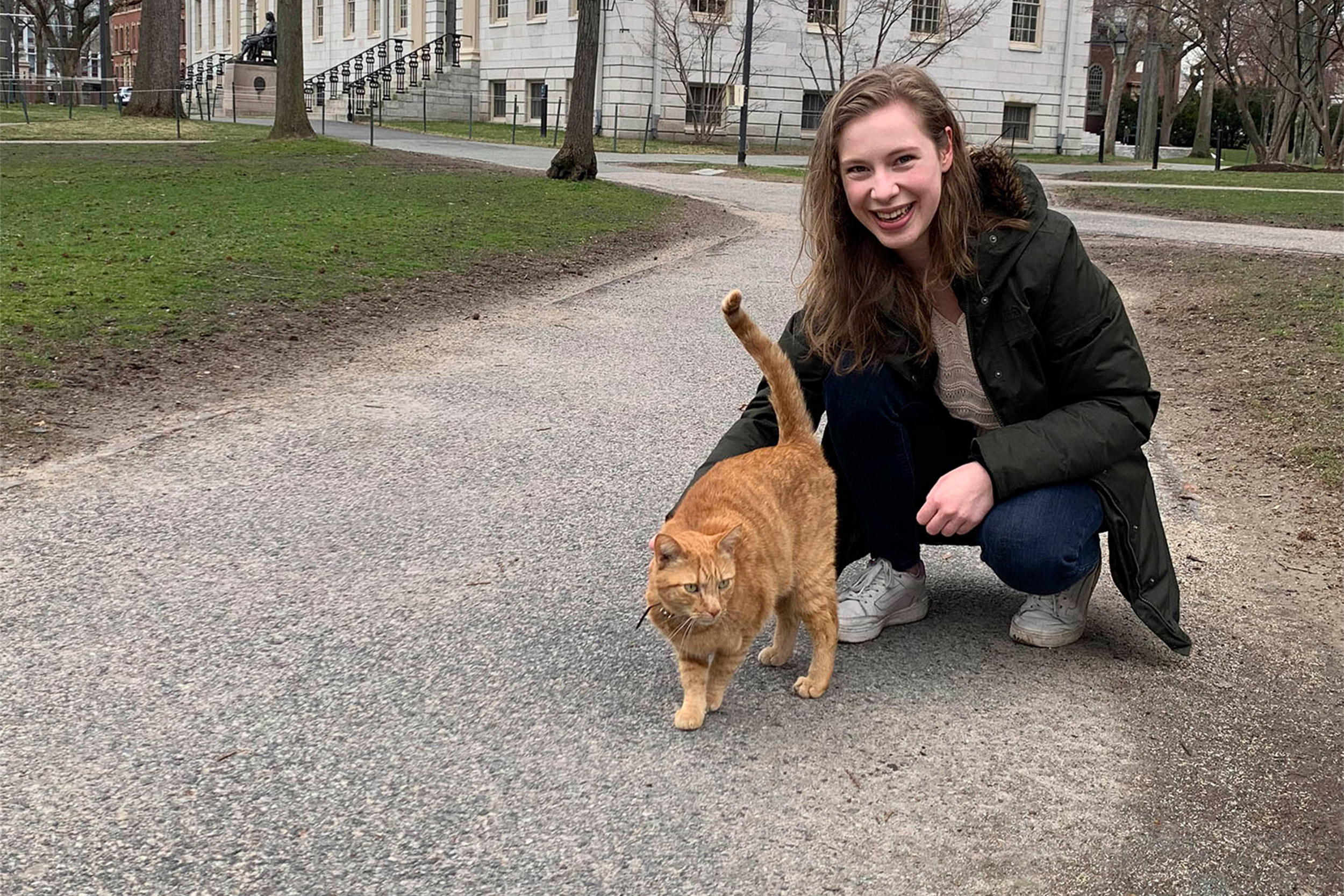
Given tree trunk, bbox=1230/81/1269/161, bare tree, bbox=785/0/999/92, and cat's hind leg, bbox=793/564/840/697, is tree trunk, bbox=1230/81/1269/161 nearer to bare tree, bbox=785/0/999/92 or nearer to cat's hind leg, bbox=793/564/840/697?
bare tree, bbox=785/0/999/92

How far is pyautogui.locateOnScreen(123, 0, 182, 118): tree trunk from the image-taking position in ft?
95.2

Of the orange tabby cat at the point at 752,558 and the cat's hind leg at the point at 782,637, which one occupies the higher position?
the orange tabby cat at the point at 752,558

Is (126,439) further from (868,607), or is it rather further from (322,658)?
(868,607)

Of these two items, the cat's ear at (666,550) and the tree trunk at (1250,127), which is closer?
the cat's ear at (666,550)

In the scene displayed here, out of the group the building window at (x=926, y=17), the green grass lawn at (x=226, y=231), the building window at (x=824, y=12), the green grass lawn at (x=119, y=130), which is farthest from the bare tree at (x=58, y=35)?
the green grass lawn at (x=226, y=231)

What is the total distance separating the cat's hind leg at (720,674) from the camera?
3.23 meters

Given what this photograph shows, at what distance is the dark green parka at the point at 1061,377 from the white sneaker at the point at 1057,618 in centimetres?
23

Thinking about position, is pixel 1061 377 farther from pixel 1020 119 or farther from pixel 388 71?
pixel 388 71

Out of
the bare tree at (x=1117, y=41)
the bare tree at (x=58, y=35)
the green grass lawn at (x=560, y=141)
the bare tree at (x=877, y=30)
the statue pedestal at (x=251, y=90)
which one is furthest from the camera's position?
the bare tree at (x=58, y=35)

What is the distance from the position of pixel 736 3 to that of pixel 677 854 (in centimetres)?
3987

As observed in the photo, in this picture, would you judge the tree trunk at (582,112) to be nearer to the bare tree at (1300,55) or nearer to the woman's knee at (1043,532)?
the woman's knee at (1043,532)

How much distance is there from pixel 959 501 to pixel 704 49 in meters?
37.5

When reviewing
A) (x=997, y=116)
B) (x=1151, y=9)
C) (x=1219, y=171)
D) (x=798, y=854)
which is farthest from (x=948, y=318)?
(x=997, y=116)

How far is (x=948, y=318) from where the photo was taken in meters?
3.56
